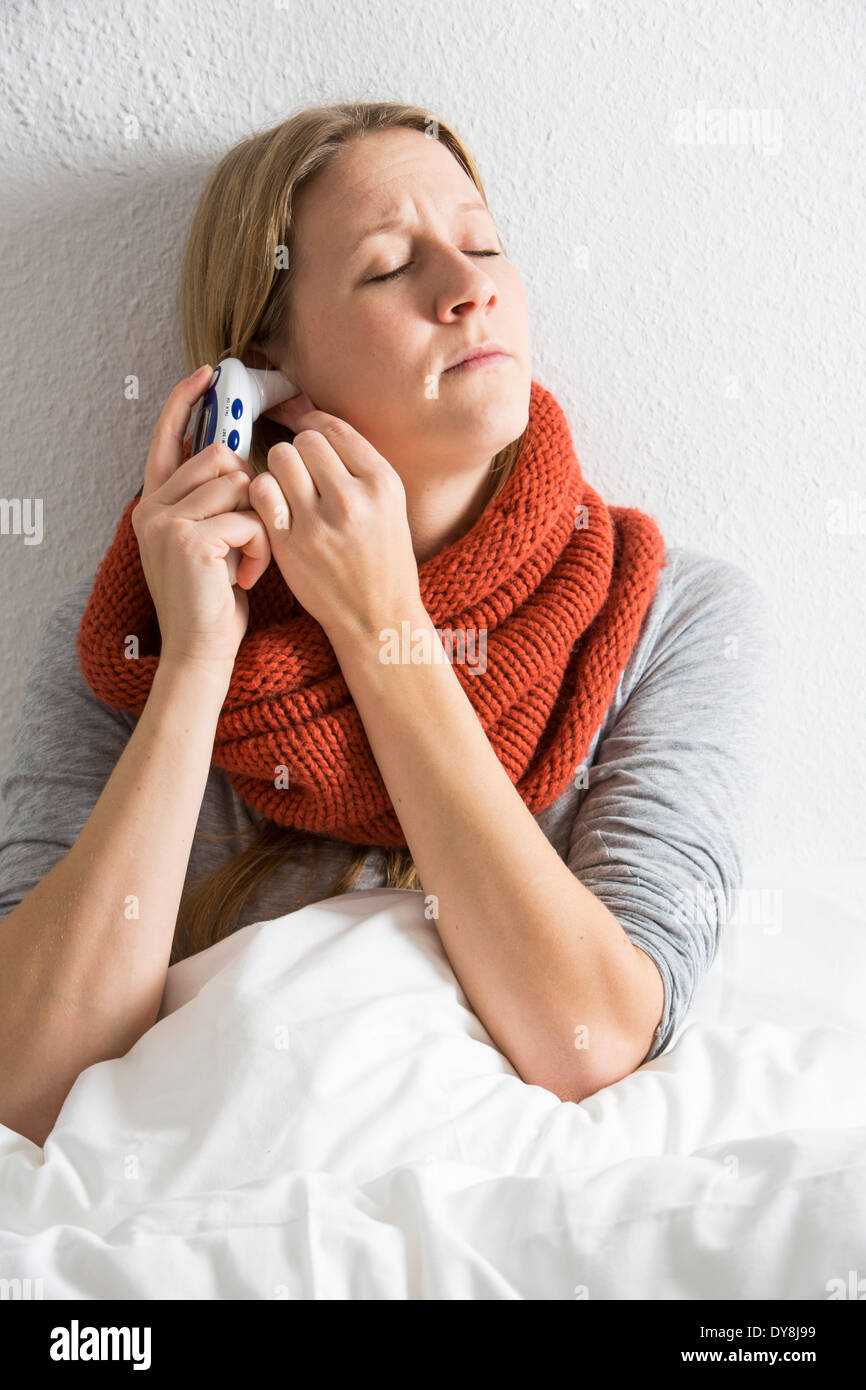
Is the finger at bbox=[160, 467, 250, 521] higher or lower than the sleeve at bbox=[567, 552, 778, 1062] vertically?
higher

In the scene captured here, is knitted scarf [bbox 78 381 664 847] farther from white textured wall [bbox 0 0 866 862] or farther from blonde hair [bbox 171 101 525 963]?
white textured wall [bbox 0 0 866 862]

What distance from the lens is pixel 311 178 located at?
44.4 inches

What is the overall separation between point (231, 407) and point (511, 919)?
0.55 metres

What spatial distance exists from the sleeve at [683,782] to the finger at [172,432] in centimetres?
52

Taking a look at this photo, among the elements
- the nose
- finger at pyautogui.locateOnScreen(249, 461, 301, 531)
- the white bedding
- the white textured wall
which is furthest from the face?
the white bedding

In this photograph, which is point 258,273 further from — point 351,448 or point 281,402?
point 351,448

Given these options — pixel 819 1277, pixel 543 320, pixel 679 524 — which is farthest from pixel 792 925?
pixel 543 320

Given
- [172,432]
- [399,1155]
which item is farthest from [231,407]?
[399,1155]

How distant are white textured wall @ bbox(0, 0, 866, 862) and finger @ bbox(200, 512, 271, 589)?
36 cm

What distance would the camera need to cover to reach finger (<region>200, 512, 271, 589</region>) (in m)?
1.00

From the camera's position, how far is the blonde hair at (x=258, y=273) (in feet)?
3.67

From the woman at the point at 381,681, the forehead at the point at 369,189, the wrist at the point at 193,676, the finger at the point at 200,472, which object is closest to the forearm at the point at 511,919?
the woman at the point at 381,681
